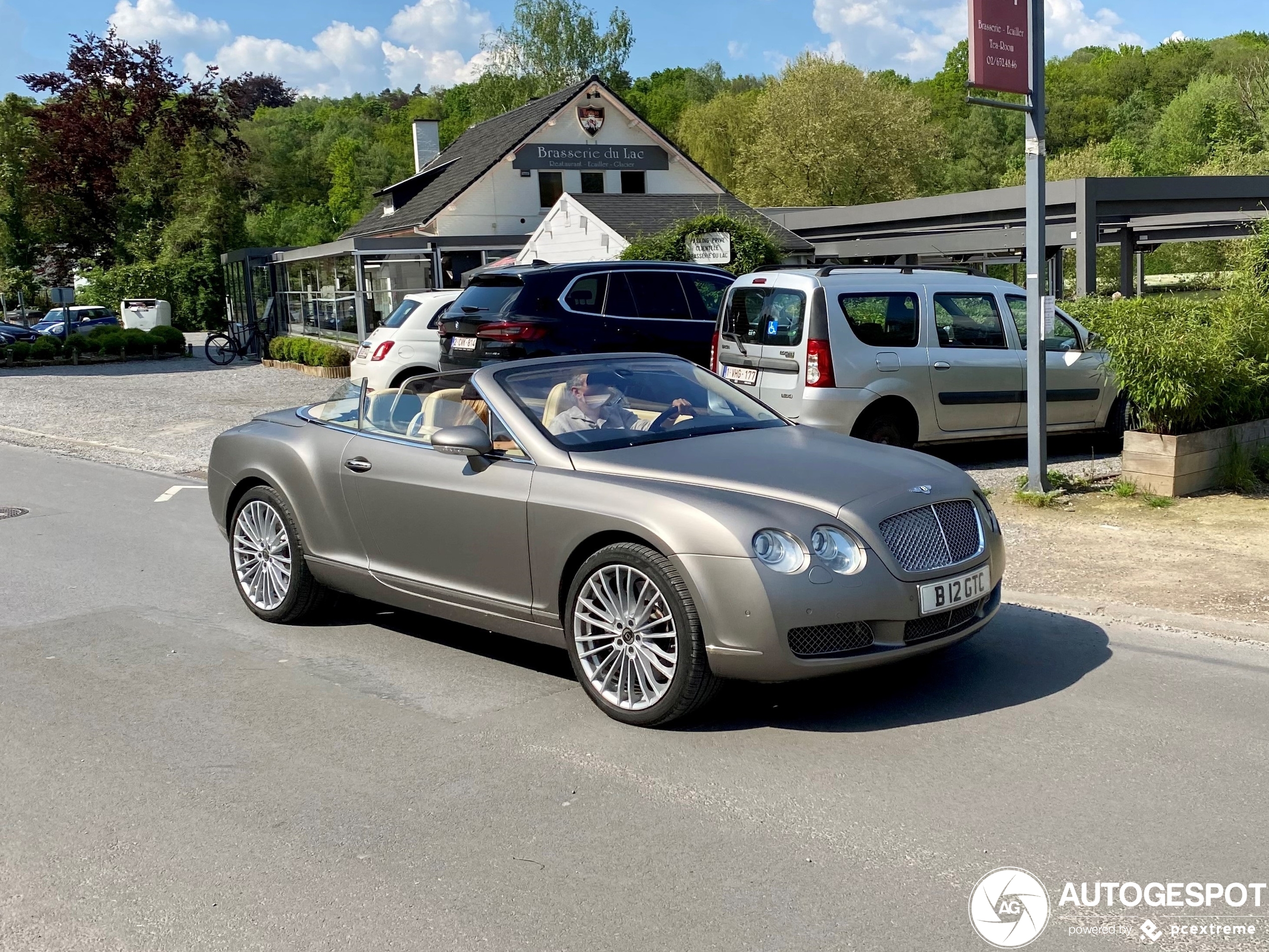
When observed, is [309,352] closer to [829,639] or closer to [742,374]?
[742,374]

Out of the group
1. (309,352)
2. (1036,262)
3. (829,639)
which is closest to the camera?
(829,639)

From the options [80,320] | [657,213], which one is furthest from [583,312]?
[80,320]

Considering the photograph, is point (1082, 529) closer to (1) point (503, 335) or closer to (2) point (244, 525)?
(2) point (244, 525)

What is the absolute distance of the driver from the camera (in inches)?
233

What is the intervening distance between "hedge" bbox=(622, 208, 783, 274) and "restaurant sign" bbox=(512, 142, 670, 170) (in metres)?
19.1

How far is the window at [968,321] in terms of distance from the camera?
11156mm

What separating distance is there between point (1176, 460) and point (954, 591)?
5001 mm

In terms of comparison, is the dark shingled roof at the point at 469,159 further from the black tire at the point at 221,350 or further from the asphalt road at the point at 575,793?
the asphalt road at the point at 575,793

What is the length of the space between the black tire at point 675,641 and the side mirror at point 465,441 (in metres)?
0.83

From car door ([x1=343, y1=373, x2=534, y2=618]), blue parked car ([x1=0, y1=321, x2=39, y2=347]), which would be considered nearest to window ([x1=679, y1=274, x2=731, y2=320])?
car door ([x1=343, y1=373, x2=534, y2=618])

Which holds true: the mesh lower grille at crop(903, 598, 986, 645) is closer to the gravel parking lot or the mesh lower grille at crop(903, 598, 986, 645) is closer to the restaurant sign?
the gravel parking lot

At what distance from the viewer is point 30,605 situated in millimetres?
7555

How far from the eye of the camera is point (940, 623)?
17.1 feet

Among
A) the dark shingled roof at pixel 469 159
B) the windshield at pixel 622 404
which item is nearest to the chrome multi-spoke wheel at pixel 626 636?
the windshield at pixel 622 404
